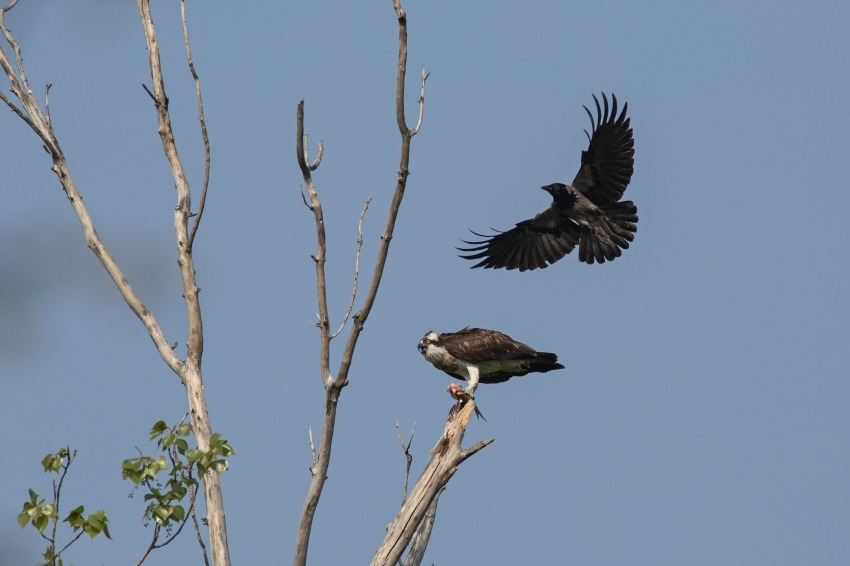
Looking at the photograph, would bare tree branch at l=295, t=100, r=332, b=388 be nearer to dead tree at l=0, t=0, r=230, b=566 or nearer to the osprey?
dead tree at l=0, t=0, r=230, b=566

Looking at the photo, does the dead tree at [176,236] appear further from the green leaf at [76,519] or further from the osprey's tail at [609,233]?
the osprey's tail at [609,233]

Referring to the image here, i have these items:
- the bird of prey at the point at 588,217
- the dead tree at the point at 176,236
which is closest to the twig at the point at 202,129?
the dead tree at the point at 176,236

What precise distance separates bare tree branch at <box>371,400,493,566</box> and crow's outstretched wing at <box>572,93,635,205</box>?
5775 millimetres

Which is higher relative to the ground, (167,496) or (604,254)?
(604,254)

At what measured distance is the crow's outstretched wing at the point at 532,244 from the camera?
14.3 m

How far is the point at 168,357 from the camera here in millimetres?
8797

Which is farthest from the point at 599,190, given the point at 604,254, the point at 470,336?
the point at 470,336

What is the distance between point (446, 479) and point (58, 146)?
14.1 ft

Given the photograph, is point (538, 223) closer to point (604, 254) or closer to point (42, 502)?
point (604, 254)

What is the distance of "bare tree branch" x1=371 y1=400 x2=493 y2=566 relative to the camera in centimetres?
805

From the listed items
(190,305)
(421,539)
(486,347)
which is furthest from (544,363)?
(190,305)

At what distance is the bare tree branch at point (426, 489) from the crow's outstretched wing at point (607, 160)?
5775 mm

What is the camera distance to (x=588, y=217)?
1396 centimetres

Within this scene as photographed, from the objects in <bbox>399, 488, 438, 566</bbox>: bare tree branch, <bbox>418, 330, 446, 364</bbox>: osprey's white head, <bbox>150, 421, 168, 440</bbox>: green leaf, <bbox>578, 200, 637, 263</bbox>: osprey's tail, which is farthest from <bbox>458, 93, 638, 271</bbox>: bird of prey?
<bbox>150, 421, 168, 440</bbox>: green leaf
